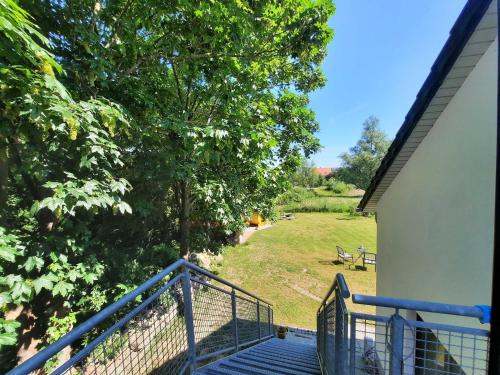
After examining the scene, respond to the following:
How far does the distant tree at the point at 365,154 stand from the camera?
36219 mm

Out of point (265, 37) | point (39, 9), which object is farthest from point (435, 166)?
point (39, 9)

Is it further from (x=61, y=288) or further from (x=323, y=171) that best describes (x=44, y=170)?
(x=323, y=171)

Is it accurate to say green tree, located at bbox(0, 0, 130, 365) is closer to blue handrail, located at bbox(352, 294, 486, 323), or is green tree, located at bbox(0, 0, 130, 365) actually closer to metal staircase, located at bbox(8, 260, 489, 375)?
metal staircase, located at bbox(8, 260, 489, 375)

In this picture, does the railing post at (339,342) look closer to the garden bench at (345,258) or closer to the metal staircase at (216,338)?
the metal staircase at (216,338)

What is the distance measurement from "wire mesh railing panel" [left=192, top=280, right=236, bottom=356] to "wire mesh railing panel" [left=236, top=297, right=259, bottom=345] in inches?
33.6

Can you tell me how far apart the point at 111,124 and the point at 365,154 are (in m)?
38.8

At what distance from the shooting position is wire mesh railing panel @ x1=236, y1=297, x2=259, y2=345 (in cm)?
480

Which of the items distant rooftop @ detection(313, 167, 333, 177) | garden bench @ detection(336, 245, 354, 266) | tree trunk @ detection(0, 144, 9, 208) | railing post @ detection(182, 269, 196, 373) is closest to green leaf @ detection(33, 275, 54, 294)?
tree trunk @ detection(0, 144, 9, 208)

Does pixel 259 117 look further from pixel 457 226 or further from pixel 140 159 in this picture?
pixel 457 226

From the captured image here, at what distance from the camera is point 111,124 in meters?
2.60

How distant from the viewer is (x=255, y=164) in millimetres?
5121

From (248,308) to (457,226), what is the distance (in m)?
4.00

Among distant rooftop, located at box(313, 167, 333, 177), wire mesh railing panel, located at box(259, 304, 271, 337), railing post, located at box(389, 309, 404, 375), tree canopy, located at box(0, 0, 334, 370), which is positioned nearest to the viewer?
railing post, located at box(389, 309, 404, 375)

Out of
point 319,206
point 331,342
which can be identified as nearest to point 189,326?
point 331,342
